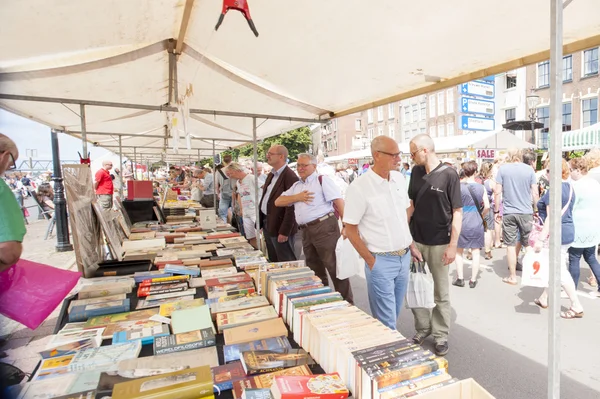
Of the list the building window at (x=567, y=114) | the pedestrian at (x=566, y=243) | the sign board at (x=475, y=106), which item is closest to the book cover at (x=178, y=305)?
the pedestrian at (x=566, y=243)

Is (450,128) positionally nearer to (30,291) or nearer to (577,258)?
(577,258)

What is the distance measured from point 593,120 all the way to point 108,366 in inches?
1115

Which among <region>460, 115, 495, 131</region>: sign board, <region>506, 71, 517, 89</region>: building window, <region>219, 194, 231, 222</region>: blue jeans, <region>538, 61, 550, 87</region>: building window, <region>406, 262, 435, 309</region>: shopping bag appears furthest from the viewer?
<region>506, 71, 517, 89</region>: building window

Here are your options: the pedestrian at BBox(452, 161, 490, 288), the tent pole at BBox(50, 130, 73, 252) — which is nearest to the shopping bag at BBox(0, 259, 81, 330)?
Result: the pedestrian at BBox(452, 161, 490, 288)

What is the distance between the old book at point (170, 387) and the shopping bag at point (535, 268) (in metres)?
3.37

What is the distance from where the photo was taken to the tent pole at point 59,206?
6.50m

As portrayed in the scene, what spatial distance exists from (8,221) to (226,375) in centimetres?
122

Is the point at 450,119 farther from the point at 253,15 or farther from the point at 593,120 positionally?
the point at 253,15

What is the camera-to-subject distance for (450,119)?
33.1 metres

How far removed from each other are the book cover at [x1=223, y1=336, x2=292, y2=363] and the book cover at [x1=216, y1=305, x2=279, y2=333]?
20cm

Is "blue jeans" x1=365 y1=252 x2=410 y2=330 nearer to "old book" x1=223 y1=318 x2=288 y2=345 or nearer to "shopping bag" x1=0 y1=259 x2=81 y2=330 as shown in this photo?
"old book" x1=223 y1=318 x2=288 y2=345

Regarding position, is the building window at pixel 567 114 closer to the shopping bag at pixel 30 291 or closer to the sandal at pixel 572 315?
the sandal at pixel 572 315

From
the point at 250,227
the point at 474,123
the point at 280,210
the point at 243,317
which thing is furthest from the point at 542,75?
the point at 243,317

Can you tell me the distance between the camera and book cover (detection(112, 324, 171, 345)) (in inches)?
62.9
